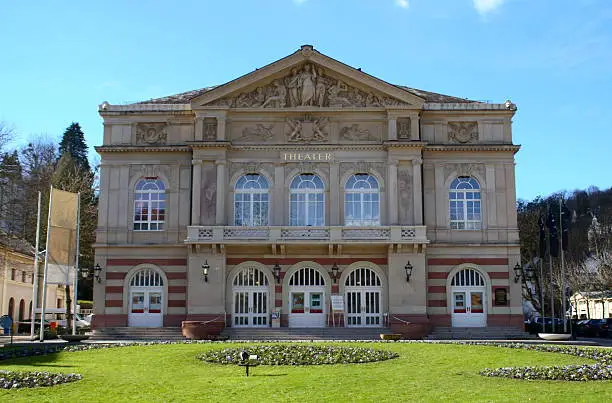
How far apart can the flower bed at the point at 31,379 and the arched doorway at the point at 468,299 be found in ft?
91.9

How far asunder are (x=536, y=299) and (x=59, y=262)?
4661cm

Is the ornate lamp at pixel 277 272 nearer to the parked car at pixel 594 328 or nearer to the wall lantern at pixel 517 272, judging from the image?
the wall lantern at pixel 517 272

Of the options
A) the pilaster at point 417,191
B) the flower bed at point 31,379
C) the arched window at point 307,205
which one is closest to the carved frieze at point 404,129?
the pilaster at point 417,191

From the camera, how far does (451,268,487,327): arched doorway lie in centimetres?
4312

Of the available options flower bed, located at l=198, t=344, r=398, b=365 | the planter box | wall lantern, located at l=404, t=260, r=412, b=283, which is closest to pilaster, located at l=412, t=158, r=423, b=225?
wall lantern, located at l=404, t=260, r=412, b=283

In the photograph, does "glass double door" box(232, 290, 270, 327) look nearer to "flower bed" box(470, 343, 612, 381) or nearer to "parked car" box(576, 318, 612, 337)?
"flower bed" box(470, 343, 612, 381)

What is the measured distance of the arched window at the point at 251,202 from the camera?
43.7 metres

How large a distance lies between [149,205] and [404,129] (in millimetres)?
16040

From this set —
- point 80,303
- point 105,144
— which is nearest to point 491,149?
point 105,144

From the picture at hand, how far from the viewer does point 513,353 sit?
25.7 metres

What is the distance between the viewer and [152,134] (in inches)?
1773

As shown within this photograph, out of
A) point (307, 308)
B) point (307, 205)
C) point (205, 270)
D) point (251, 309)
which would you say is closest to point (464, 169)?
point (307, 205)

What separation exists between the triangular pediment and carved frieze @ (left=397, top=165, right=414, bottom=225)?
12.8 ft

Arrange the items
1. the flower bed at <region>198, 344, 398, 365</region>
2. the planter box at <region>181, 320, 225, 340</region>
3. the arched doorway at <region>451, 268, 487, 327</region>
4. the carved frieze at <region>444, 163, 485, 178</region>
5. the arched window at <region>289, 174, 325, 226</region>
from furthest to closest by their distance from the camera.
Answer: the carved frieze at <region>444, 163, 485, 178</region>, the arched window at <region>289, 174, 325, 226</region>, the arched doorway at <region>451, 268, 487, 327</region>, the planter box at <region>181, 320, 225, 340</region>, the flower bed at <region>198, 344, 398, 365</region>
